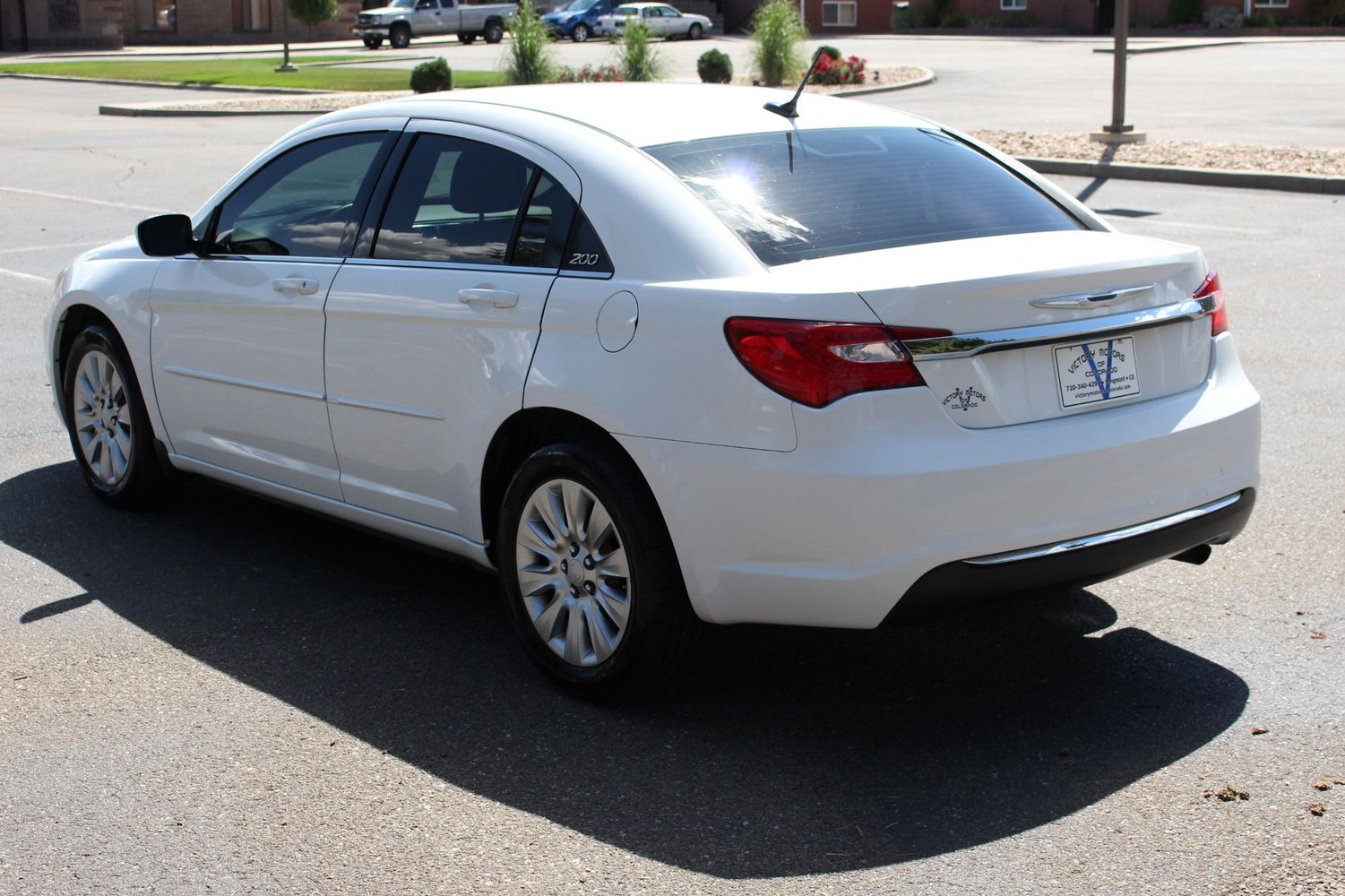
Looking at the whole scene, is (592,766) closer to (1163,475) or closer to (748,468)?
(748,468)

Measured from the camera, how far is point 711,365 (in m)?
4.12

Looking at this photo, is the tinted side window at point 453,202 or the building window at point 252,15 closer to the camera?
the tinted side window at point 453,202

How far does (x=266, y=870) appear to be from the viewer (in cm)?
370

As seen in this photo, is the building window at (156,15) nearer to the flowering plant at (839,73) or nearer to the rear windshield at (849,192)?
the flowering plant at (839,73)

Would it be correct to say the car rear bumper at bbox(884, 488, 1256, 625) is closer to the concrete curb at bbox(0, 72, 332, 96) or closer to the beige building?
the concrete curb at bbox(0, 72, 332, 96)

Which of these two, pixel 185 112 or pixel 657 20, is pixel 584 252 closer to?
pixel 185 112

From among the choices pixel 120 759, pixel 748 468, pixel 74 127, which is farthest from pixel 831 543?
Result: pixel 74 127

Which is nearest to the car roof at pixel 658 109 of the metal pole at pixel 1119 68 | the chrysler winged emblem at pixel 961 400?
the chrysler winged emblem at pixel 961 400

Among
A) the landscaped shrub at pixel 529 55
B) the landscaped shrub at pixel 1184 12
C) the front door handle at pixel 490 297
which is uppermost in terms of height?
the landscaped shrub at pixel 1184 12

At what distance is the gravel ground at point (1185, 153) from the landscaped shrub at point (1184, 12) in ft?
121

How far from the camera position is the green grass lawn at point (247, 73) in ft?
116

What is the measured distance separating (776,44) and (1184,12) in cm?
2731

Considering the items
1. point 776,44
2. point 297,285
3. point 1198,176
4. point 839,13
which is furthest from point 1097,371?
point 839,13

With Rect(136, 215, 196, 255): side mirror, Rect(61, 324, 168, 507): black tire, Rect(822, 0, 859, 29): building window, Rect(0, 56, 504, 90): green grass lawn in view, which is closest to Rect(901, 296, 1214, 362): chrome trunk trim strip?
Rect(136, 215, 196, 255): side mirror
